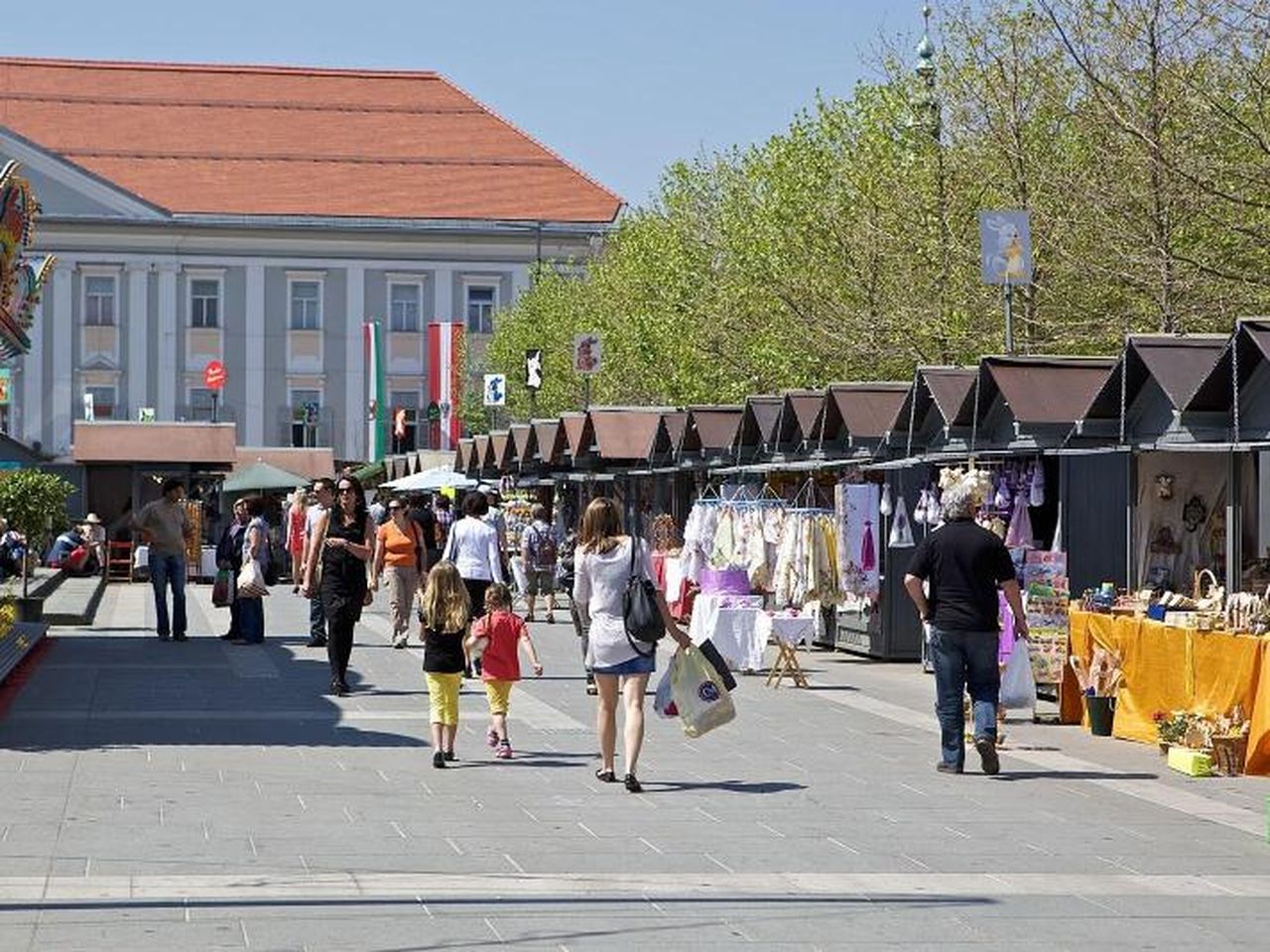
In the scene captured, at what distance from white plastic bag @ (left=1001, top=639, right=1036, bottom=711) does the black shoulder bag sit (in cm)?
413

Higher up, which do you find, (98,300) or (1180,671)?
(98,300)

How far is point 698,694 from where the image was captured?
14.6m

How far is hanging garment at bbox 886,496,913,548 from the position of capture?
2462 centimetres

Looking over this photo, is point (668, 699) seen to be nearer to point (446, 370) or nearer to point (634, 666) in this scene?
point (634, 666)

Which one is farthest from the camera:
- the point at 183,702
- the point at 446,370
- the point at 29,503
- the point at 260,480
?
the point at 446,370

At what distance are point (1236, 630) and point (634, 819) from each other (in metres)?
4.83

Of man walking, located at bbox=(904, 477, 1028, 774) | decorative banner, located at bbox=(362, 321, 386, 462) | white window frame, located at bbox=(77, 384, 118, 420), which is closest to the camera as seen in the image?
man walking, located at bbox=(904, 477, 1028, 774)

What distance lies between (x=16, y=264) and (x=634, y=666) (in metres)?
8.77

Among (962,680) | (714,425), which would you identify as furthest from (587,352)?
(962,680)

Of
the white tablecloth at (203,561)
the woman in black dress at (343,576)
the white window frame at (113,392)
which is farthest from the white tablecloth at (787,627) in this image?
the white window frame at (113,392)

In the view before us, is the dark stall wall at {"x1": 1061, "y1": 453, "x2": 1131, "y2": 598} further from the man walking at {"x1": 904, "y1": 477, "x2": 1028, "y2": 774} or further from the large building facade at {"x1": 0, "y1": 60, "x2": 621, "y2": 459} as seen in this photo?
the large building facade at {"x1": 0, "y1": 60, "x2": 621, "y2": 459}

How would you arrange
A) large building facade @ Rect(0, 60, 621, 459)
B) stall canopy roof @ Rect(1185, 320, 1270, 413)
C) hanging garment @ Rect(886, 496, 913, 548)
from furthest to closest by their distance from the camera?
large building facade @ Rect(0, 60, 621, 459)
hanging garment @ Rect(886, 496, 913, 548)
stall canopy roof @ Rect(1185, 320, 1270, 413)

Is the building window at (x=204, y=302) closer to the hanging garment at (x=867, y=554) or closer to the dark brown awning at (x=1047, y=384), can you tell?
the hanging garment at (x=867, y=554)

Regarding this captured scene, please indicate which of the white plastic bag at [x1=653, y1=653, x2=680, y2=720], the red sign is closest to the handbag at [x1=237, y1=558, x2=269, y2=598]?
the white plastic bag at [x1=653, y1=653, x2=680, y2=720]
